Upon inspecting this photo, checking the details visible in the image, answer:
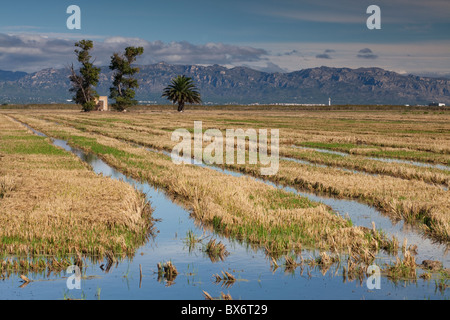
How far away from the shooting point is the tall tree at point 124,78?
361 ft

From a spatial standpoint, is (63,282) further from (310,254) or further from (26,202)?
(26,202)

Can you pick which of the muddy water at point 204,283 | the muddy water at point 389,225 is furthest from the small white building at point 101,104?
the muddy water at point 204,283

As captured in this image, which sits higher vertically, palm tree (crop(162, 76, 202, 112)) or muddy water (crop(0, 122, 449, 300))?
palm tree (crop(162, 76, 202, 112))

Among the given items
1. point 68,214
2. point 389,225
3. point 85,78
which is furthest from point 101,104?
point 389,225

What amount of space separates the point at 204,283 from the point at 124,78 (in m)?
106

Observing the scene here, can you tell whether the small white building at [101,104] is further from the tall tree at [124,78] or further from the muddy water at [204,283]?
the muddy water at [204,283]

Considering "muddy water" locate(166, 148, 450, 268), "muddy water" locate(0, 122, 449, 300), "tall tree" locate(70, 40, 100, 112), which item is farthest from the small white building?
"muddy water" locate(0, 122, 449, 300)

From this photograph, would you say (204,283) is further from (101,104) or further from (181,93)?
(101,104)

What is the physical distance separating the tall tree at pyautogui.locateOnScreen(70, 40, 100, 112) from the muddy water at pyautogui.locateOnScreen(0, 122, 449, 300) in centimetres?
10220

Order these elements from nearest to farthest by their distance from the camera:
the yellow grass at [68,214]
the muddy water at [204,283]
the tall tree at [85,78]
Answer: the muddy water at [204,283]
the yellow grass at [68,214]
the tall tree at [85,78]

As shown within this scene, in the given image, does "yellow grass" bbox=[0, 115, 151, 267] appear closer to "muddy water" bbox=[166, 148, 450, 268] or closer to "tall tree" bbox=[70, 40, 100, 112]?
"muddy water" bbox=[166, 148, 450, 268]

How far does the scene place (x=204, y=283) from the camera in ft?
30.1

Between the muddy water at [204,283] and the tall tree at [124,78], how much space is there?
332 feet

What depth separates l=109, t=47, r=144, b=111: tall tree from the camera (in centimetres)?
10994
